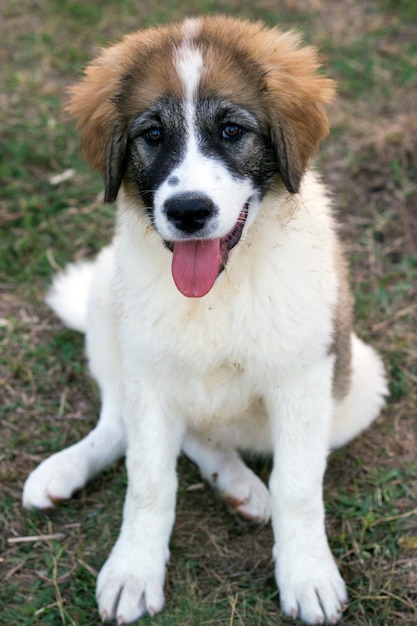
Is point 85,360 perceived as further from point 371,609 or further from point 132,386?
point 371,609

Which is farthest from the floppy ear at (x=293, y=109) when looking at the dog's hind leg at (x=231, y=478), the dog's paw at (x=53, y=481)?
the dog's paw at (x=53, y=481)

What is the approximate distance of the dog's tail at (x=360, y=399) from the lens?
409 cm

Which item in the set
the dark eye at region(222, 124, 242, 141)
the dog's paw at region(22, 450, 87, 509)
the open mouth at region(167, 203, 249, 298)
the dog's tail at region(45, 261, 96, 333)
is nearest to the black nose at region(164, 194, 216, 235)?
the open mouth at region(167, 203, 249, 298)

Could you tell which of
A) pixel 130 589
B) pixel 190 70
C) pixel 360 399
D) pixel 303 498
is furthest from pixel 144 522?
pixel 190 70

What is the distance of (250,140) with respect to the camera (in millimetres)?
3121

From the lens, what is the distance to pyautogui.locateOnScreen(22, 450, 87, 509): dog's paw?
3955 millimetres

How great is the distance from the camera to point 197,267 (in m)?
3.14

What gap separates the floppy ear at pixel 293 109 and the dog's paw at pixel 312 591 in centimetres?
149

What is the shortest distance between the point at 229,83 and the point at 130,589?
1984 millimetres

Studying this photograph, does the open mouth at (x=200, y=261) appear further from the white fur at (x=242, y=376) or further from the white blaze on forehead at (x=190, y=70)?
the white blaze on forehead at (x=190, y=70)

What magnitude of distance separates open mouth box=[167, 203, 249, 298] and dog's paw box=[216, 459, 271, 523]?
43.9 inches

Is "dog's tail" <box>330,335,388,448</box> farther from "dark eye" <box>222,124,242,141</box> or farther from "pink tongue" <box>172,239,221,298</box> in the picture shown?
"dark eye" <box>222,124,242,141</box>

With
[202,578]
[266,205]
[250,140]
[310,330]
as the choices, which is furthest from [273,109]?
[202,578]

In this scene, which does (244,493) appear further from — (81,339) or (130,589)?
(81,339)
